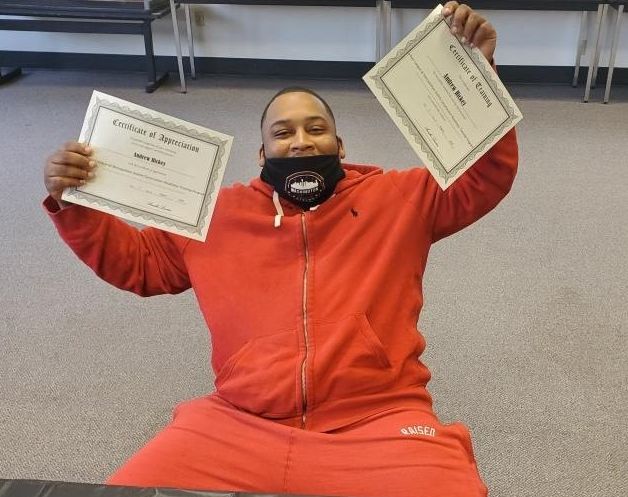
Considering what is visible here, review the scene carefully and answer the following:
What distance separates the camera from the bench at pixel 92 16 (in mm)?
4430

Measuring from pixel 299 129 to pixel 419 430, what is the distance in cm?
60

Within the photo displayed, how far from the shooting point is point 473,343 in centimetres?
208

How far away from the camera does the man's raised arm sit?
1165 mm

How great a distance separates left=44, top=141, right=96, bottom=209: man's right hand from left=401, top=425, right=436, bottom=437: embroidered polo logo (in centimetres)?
65

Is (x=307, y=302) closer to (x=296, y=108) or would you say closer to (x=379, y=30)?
(x=296, y=108)

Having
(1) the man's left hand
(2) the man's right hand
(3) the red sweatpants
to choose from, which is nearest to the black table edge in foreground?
(3) the red sweatpants

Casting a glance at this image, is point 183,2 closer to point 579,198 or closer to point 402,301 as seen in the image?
point 579,198

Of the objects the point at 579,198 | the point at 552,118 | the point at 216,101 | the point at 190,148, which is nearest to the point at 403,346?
the point at 190,148

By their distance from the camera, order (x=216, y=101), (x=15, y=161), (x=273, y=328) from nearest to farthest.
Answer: (x=273, y=328), (x=15, y=161), (x=216, y=101)

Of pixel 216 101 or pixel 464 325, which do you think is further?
pixel 216 101

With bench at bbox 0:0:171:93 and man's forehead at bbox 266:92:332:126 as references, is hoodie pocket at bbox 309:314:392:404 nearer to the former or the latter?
man's forehead at bbox 266:92:332:126

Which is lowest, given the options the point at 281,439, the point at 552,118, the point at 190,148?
the point at 552,118

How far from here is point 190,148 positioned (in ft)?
3.95

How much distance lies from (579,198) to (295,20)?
256 cm
